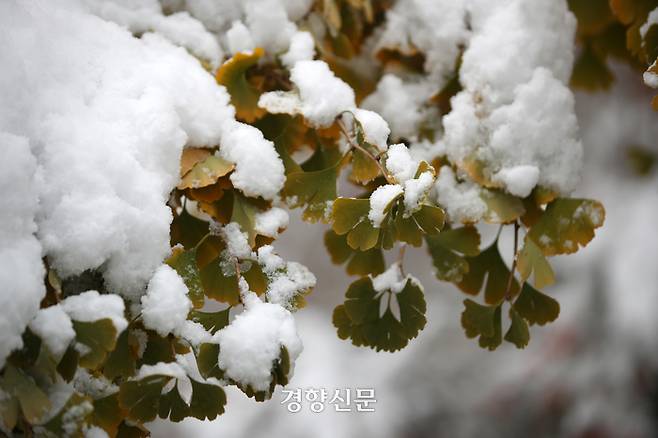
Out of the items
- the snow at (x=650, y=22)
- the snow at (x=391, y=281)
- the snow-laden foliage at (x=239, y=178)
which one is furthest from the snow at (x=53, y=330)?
the snow at (x=650, y=22)

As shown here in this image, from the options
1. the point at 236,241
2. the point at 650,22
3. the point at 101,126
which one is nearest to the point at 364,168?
the point at 236,241

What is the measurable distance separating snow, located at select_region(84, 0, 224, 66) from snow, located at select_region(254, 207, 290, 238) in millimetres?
211

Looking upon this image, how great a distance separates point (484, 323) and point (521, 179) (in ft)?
0.54

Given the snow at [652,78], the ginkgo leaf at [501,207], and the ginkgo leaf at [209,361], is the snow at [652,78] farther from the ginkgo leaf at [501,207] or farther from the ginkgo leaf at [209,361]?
the ginkgo leaf at [209,361]

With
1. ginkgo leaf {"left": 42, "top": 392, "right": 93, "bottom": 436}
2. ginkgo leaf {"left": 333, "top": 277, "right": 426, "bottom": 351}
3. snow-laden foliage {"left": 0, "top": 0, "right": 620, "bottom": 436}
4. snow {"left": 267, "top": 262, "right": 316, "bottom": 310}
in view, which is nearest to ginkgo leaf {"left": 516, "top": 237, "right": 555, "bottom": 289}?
snow-laden foliage {"left": 0, "top": 0, "right": 620, "bottom": 436}

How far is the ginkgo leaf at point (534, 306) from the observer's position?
2.22 ft

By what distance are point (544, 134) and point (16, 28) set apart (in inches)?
21.9

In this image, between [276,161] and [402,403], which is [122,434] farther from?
[402,403]

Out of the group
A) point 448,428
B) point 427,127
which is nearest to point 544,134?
point 427,127

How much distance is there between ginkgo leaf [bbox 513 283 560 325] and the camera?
0.68 metres

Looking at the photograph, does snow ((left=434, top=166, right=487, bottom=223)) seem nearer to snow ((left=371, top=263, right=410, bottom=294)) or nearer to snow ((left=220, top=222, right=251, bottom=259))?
snow ((left=371, top=263, right=410, bottom=294))

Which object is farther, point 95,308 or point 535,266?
point 535,266

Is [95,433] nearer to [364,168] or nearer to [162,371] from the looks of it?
[162,371]

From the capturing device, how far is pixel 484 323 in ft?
2.22
